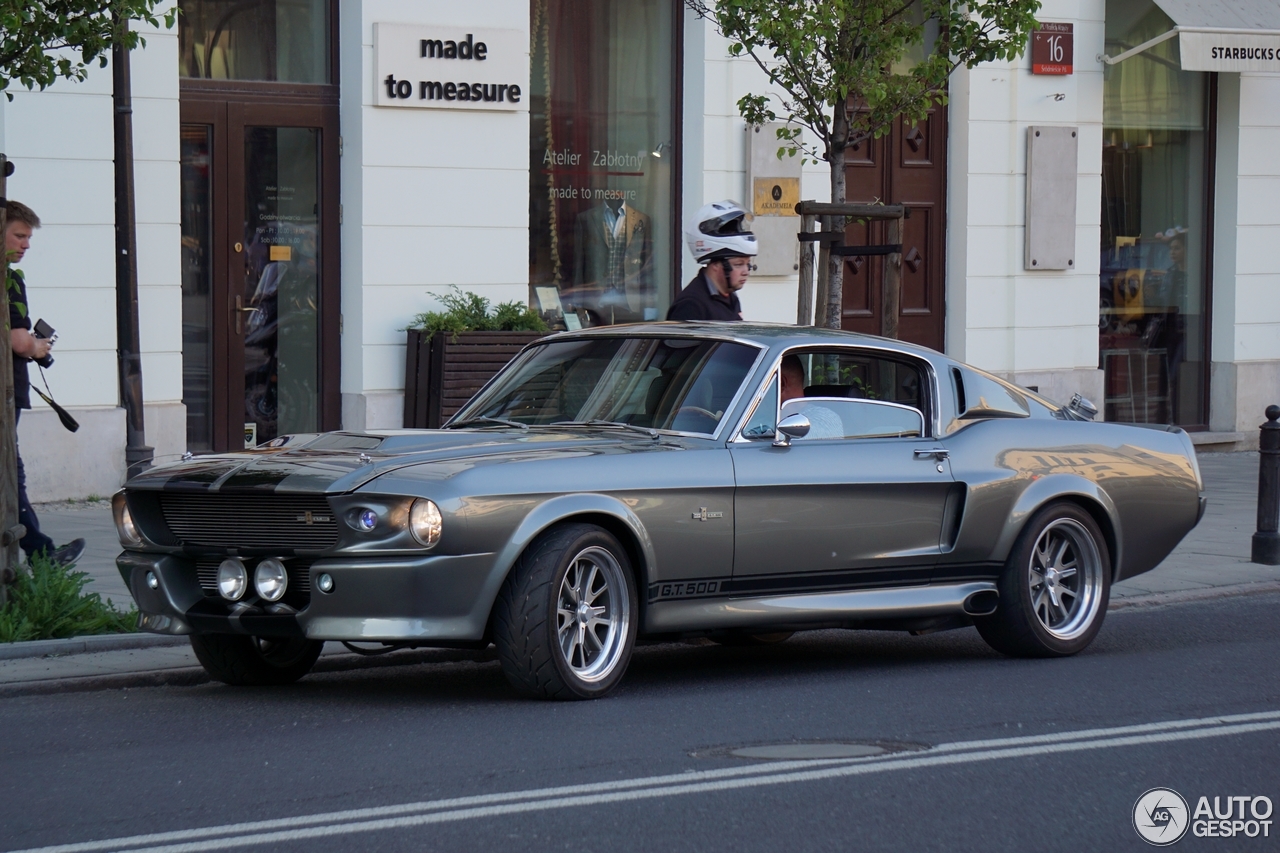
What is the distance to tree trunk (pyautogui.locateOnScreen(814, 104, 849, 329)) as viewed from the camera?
39.3 feet

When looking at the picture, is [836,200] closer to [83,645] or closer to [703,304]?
[703,304]

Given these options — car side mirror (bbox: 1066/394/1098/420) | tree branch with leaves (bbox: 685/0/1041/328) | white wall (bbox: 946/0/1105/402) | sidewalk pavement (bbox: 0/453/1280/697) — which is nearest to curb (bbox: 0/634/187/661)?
sidewalk pavement (bbox: 0/453/1280/697)

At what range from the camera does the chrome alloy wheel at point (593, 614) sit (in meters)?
6.85

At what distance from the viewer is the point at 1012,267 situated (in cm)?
1838

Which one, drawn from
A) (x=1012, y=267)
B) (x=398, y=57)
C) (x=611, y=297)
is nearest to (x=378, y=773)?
(x=398, y=57)

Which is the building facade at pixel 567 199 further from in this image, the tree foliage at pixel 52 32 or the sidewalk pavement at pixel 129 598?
the tree foliage at pixel 52 32

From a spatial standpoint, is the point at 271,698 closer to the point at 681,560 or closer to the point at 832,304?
the point at 681,560

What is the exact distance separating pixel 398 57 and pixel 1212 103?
31.0 feet

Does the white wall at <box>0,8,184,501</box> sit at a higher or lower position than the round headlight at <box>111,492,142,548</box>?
higher

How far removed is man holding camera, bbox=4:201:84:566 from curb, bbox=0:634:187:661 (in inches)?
35.8

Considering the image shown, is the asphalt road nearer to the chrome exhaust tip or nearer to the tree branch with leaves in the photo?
the chrome exhaust tip

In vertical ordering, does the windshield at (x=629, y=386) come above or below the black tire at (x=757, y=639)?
above

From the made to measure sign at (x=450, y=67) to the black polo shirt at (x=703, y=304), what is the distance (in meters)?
6.39

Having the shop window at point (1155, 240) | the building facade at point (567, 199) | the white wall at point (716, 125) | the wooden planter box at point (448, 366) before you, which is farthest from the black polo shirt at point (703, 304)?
the shop window at point (1155, 240)
